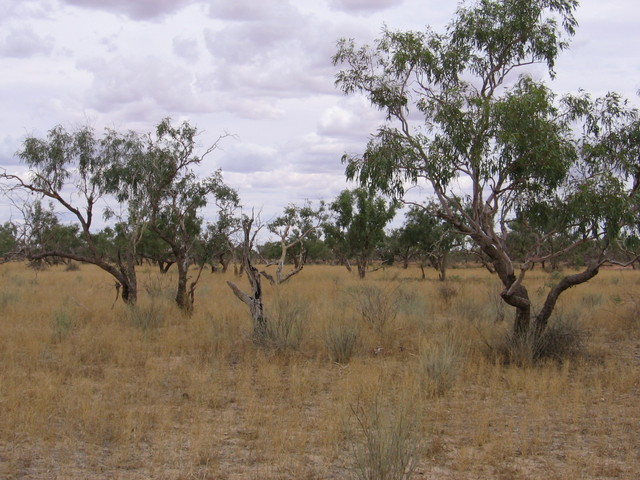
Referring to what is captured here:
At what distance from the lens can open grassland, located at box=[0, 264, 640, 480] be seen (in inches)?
219

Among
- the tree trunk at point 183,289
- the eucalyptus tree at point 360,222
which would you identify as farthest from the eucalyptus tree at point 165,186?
the eucalyptus tree at point 360,222

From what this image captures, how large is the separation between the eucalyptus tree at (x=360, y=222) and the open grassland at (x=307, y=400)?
1721 cm

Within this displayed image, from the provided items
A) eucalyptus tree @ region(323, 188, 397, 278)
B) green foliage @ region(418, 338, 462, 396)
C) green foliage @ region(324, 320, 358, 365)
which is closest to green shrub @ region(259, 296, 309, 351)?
green foliage @ region(324, 320, 358, 365)

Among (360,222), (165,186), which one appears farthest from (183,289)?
(360,222)

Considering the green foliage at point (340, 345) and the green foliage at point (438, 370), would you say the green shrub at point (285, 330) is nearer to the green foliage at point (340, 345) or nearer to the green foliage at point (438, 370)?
the green foliage at point (340, 345)

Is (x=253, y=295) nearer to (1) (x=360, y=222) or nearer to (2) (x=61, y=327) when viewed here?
(2) (x=61, y=327)

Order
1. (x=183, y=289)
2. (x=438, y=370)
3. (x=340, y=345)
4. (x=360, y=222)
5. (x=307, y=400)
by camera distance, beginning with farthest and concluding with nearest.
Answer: (x=360, y=222) → (x=183, y=289) → (x=340, y=345) → (x=438, y=370) → (x=307, y=400)

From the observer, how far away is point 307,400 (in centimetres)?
796

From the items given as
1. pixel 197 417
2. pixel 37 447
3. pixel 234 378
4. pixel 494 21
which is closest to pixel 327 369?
pixel 234 378

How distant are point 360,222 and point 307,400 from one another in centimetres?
2446

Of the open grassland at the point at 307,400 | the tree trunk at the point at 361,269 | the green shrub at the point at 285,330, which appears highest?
the tree trunk at the point at 361,269

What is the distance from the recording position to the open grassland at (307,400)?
5559mm

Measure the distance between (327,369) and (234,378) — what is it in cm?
166

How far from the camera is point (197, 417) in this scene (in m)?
6.98
